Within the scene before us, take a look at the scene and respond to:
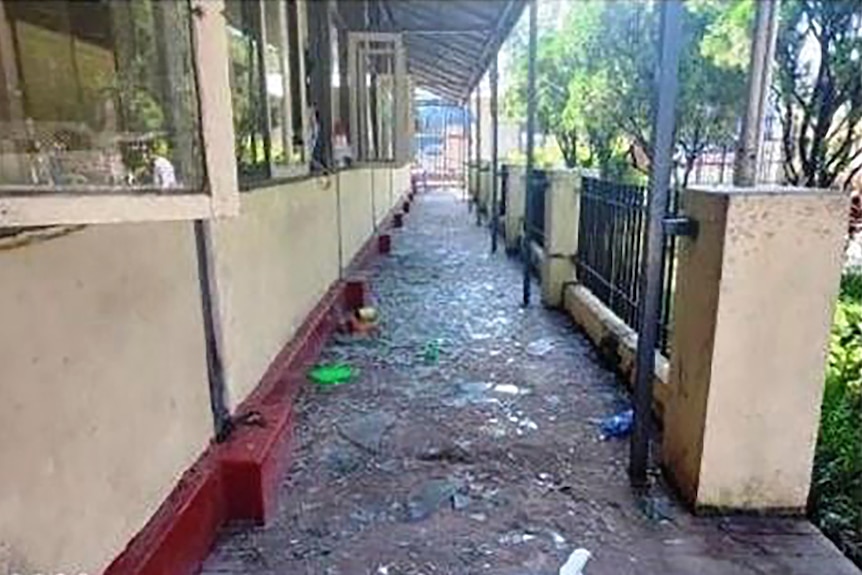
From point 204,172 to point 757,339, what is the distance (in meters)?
1.86

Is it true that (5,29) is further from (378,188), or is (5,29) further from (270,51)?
(378,188)

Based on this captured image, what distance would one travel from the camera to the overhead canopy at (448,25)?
7.16m

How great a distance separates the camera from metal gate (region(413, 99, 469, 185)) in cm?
2692

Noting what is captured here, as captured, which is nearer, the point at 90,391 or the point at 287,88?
the point at 90,391

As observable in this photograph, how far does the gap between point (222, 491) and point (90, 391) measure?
2.79 feet

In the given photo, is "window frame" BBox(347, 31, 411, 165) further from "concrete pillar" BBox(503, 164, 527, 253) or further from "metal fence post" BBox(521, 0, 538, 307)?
"concrete pillar" BBox(503, 164, 527, 253)

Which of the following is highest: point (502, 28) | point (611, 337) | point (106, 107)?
point (502, 28)

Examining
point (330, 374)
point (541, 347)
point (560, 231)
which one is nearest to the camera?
point (330, 374)

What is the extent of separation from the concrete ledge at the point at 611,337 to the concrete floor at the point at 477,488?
11 cm

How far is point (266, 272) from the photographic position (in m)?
3.46

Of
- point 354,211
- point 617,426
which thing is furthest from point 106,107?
point 354,211

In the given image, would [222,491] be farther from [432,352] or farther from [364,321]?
[364,321]

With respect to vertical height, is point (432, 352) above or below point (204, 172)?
below

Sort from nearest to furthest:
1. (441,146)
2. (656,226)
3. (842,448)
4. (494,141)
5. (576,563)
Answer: (576,563)
(656,226)
(842,448)
(494,141)
(441,146)
